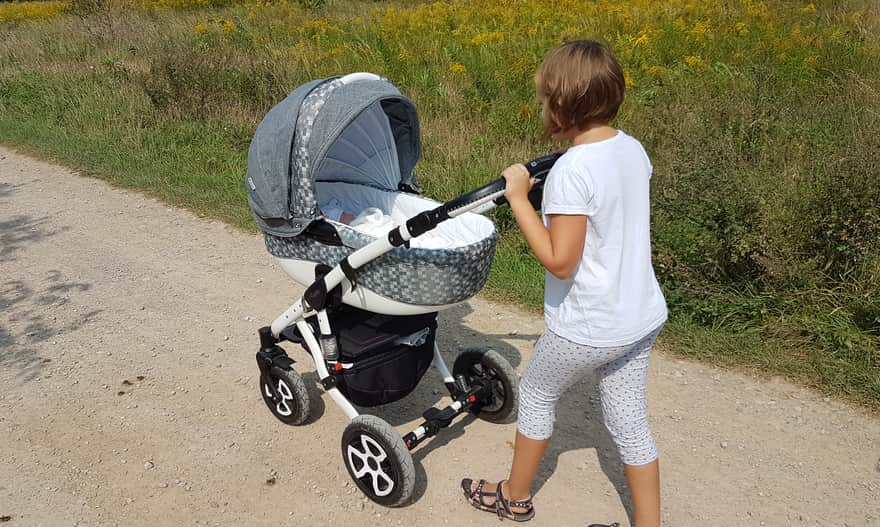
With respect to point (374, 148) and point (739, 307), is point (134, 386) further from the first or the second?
point (739, 307)

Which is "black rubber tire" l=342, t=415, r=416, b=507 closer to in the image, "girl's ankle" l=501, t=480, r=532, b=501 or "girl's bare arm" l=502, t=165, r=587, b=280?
"girl's ankle" l=501, t=480, r=532, b=501

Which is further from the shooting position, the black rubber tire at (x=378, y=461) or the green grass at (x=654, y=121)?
the green grass at (x=654, y=121)

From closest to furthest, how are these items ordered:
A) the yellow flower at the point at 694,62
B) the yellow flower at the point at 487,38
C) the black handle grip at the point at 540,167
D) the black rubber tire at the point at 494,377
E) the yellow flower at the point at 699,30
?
the black handle grip at the point at 540,167
the black rubber tire at the point at 494,377
the yellow flower at the point at 694,62
the yellow flower at the point at 699,30
the yellow flower at the point at 487,38

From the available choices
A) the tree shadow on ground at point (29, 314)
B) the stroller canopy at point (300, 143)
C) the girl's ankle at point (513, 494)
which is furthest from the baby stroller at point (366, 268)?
the tree shadow on ground at point (29, 314)

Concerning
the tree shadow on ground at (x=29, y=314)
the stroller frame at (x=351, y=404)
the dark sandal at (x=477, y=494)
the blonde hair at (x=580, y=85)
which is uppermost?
the blonde hair at (x=580, y=85)

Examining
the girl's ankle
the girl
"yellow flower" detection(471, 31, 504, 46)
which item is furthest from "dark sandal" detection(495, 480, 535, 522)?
"yellow flower" detection(471, 31, 504, 46)

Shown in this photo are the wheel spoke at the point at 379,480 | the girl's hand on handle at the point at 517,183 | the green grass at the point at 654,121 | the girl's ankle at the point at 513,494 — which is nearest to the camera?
the girl's hand on handle at the point at 517,183

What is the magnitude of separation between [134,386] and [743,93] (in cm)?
549

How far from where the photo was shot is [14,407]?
3.89m

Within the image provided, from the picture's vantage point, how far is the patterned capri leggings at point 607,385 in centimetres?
245

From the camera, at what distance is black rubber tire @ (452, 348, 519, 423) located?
136 inches

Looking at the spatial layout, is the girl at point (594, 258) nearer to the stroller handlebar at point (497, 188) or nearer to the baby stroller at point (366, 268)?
the stroller handlebar at point (497, 188)

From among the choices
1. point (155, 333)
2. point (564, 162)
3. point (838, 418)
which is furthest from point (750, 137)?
point (155, 333)

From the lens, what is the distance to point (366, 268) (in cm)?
290
